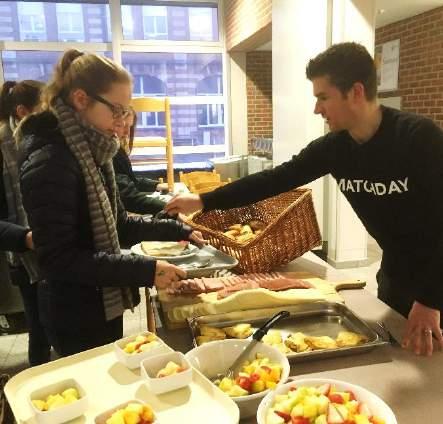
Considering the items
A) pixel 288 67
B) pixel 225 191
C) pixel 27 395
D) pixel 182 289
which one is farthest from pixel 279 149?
pixel 27 395

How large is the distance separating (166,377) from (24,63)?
6.11m

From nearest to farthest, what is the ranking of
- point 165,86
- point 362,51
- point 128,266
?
point 128,266, point 362,51, point 165,86

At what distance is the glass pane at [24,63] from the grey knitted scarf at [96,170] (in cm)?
530

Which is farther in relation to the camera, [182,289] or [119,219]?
[119,219]

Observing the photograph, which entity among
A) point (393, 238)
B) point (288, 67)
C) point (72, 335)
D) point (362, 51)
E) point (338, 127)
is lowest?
point (72, 335)

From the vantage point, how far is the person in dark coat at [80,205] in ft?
3.52

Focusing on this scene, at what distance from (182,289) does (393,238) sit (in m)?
0.63

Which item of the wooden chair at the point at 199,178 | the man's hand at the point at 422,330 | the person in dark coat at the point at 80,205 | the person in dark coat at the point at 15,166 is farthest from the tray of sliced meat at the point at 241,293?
the wooden chair at the point at 199,178

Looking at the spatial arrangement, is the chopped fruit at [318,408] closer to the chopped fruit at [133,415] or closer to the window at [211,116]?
the chopped fruit at [133,415]

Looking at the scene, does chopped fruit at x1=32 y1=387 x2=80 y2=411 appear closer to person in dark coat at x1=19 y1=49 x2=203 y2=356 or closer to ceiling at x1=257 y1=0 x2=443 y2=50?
person in dark coat at x1=19 y1=49 x2=203 y2=356

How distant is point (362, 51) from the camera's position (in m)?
1.30

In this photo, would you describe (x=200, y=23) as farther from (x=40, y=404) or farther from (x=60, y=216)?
(x=40, y=404)

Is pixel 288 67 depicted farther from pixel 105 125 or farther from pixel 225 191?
pixel 105 125

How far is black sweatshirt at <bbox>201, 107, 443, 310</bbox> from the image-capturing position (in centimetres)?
118
